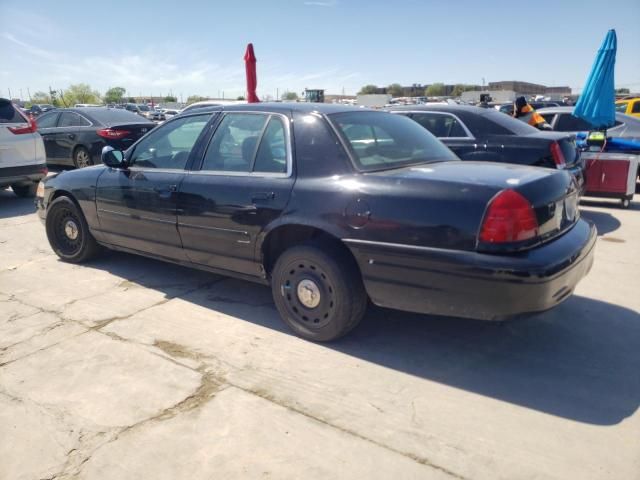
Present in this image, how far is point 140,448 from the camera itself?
8.13 feet

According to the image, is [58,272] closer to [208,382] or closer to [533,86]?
[208,382]

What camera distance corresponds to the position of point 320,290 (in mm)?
3406

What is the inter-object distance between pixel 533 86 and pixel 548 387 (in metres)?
102

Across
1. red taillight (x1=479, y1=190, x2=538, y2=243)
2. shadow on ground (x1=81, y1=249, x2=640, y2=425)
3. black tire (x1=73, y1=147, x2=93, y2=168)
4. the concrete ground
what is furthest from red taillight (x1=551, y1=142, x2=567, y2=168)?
black tire (x1=73, y1=147, x2=93, y2=168)

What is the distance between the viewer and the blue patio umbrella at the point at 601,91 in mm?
8062

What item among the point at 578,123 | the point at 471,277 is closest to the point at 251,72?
the point at 578,123

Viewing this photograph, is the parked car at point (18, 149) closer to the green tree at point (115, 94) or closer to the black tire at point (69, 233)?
the black tire at point (69, 233)

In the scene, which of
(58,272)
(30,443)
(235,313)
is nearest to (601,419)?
(235,313)

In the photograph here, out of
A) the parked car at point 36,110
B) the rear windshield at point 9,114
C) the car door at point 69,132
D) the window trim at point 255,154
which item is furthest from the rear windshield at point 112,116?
the parked car at point 36,110

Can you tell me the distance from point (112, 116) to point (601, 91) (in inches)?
374

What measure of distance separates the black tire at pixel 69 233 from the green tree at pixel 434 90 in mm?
86616

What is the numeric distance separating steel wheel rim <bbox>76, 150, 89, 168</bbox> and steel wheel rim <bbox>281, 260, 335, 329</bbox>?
28.8 feet

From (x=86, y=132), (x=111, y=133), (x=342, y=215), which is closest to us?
(x=342, y=215)

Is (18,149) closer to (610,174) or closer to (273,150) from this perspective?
(273,150)
